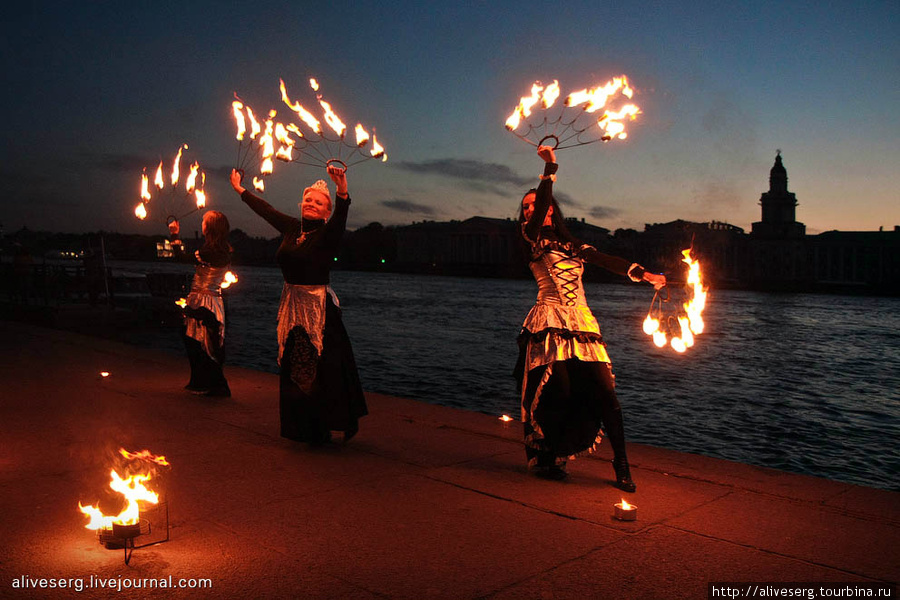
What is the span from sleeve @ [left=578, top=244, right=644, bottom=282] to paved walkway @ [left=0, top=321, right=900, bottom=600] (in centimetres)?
146

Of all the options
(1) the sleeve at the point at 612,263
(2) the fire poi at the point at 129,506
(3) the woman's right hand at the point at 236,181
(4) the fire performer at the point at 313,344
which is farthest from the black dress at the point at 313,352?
(2) the fire poi at the point at 129,506

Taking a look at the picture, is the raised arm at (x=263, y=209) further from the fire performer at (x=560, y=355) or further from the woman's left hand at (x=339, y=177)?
the fire performer at (x=560, y=355)

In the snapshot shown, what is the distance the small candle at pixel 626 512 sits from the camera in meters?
4.61

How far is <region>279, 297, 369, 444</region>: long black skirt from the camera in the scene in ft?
21.5

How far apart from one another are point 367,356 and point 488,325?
830 inches

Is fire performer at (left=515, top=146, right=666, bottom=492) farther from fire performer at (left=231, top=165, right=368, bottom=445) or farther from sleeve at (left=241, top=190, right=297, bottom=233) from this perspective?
sleeve at (left=241, top=190, right=297, bottom=233)

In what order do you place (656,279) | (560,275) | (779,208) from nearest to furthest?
(656,279)
(560,275)
(779,208)

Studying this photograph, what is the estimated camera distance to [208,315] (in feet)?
30.0

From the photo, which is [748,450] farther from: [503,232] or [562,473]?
[503,232]

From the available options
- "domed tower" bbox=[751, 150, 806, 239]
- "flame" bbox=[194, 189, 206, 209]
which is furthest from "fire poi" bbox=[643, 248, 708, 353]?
"domed tower" bbox=[751, 150, 806, 239]

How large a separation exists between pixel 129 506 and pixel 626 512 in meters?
2.67

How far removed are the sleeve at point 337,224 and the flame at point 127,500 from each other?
112 inches

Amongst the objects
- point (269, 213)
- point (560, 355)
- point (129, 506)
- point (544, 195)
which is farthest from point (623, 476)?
point (269, 213)

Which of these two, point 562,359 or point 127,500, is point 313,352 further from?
point 127,500
